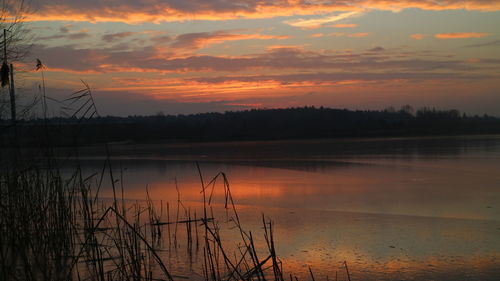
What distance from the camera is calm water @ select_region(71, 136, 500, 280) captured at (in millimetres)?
5629

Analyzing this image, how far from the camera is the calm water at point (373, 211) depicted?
563 cm

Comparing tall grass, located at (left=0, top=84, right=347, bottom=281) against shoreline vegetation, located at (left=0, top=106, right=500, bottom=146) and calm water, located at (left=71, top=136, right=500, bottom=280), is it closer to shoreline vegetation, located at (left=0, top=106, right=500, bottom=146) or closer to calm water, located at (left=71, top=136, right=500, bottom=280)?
calm water, located at (left=71, top=136, right=500, bottom=280)

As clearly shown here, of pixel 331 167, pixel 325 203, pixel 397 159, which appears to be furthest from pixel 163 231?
pixel 397 159

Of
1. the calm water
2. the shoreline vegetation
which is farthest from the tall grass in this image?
the shoreline vegetation

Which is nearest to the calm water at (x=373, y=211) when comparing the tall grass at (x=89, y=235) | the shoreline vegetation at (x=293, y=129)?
the tall grass at (x=89, y=235)

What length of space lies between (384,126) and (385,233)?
155ft

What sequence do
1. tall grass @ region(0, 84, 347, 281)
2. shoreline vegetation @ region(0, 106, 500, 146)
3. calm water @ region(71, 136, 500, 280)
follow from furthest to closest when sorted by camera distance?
shoreline vegetation @ region(0, 106, 500, 146) → calm water @ region(71, 136, 500, 280) → tall grass @ region(0, 84, 347, 281)

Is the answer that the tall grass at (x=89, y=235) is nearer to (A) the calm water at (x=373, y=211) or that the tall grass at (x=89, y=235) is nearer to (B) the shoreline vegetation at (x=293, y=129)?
(A) the calm water at (x=373, y=211)

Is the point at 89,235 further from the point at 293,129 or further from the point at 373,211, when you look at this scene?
the point at 293,129

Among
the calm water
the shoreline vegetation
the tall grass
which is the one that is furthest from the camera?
the shoreline vegetation

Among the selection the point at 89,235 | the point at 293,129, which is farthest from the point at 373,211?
the point at 293,129

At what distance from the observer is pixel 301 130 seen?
171 feet

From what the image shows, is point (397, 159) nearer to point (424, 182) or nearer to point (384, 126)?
point (424, 182)

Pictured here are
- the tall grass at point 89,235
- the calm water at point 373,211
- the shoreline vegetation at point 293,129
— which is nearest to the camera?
the tall grass at point 89,235
